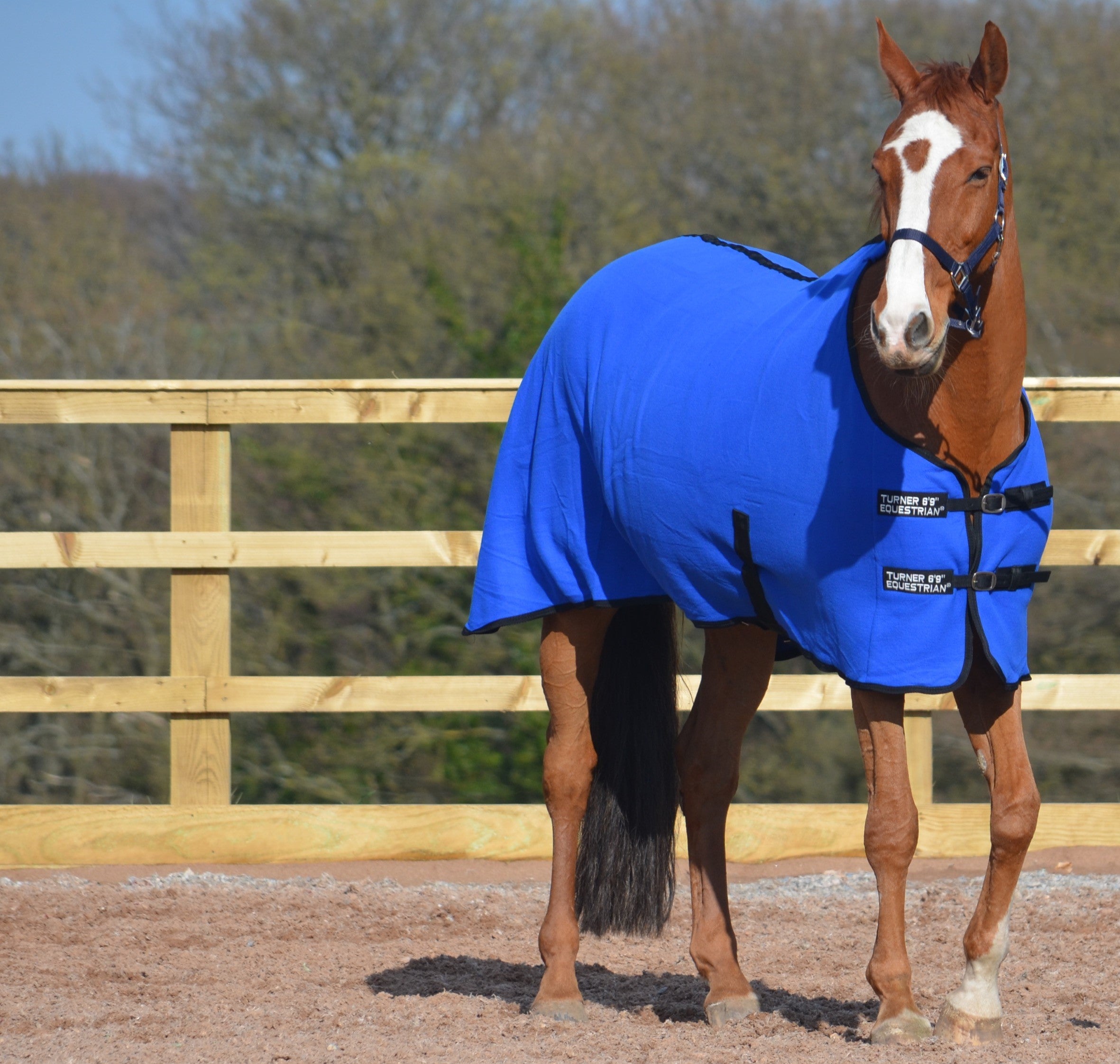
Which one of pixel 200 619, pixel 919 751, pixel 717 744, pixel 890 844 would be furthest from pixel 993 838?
pixel 200 619

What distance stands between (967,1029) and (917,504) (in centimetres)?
108

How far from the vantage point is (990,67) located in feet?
8.13

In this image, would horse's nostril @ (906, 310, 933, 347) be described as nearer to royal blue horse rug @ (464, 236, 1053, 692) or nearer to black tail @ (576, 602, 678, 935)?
royal blue horse rug @ (464, 236, 1053, 692)

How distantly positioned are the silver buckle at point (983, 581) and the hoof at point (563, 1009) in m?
1.33

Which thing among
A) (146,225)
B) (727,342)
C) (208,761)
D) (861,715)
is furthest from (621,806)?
(146,225)

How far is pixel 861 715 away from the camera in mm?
2736

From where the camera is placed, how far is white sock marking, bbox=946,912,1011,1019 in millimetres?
2818

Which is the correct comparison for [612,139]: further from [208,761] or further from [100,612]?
[208,761]

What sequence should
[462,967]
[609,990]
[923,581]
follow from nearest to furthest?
[923,581], [609,990], [462,967]

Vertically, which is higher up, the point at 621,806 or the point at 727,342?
the point at 727,342

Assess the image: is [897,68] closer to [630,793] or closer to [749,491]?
[749,491]

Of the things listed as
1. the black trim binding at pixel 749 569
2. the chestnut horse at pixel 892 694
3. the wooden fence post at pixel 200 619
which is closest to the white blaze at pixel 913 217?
the chestnut horse at pixel 892 694

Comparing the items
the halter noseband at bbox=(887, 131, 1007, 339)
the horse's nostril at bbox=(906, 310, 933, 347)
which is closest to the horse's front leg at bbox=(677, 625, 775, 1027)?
the halter noseband at bbox=(887, 131, 1007, 339)

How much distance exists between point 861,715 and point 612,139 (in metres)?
13.7
